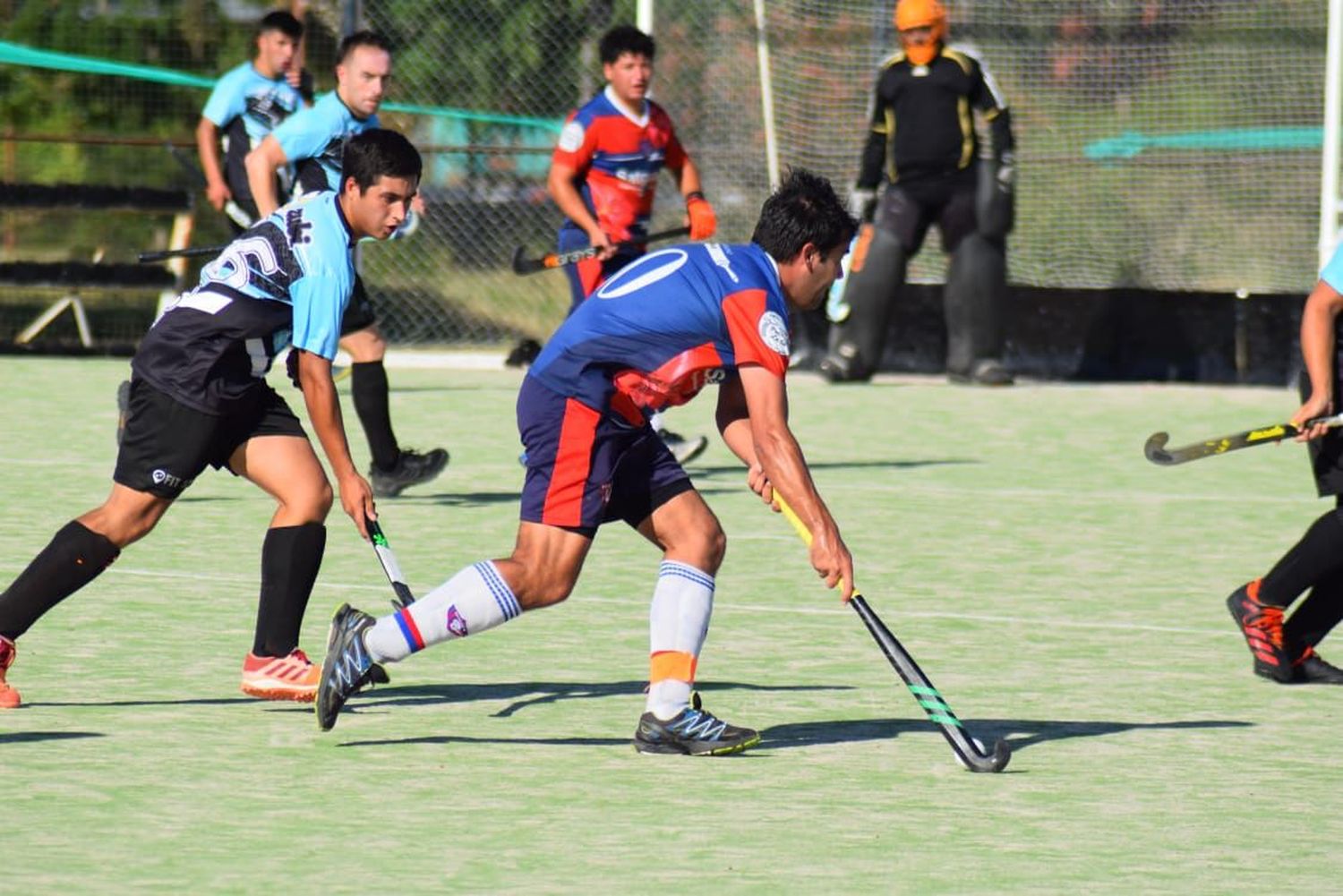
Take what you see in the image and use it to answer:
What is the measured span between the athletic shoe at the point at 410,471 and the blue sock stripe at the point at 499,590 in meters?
3.83

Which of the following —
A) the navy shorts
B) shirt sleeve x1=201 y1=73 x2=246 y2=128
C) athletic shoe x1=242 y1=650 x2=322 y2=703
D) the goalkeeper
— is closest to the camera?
the navy shorts

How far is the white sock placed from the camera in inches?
198

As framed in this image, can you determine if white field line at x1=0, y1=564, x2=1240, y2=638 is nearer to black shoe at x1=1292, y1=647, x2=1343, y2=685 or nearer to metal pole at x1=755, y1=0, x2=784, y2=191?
black shoe at x1=1292, y1=647, x2=1343, y2=685

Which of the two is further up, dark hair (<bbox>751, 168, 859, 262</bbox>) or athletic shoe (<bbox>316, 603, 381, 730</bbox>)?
dark hair (<bbox>751, 168, 859, 262</bbox>)

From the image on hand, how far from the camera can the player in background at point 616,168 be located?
1003 cm

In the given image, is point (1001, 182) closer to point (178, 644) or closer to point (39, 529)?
point (39, 529)

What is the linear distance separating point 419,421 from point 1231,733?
6.84m

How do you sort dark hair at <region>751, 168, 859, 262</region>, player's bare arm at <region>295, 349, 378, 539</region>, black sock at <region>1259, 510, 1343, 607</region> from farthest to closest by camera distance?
black sock at <region>1259, 510, 1343, 607</region> → player's bare arm at <region>295, 349, 378, 539</region> → dark hair at <region>751, 168, 859, 262</region>

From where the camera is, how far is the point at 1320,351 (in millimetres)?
5828

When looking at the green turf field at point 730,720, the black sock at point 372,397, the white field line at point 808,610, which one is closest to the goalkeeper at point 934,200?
the green turf field at point 730,720

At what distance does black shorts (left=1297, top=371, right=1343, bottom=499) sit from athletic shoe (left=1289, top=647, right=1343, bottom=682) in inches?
16.1

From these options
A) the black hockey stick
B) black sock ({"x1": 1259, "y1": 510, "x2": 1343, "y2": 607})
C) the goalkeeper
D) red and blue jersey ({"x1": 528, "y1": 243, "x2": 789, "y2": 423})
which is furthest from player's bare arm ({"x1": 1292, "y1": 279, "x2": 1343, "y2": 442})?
the goalkeeper

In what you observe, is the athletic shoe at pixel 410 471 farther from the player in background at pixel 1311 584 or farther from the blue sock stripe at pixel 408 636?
the blue sock stripe at pixel 408 636

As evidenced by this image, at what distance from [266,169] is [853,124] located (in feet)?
25.5
